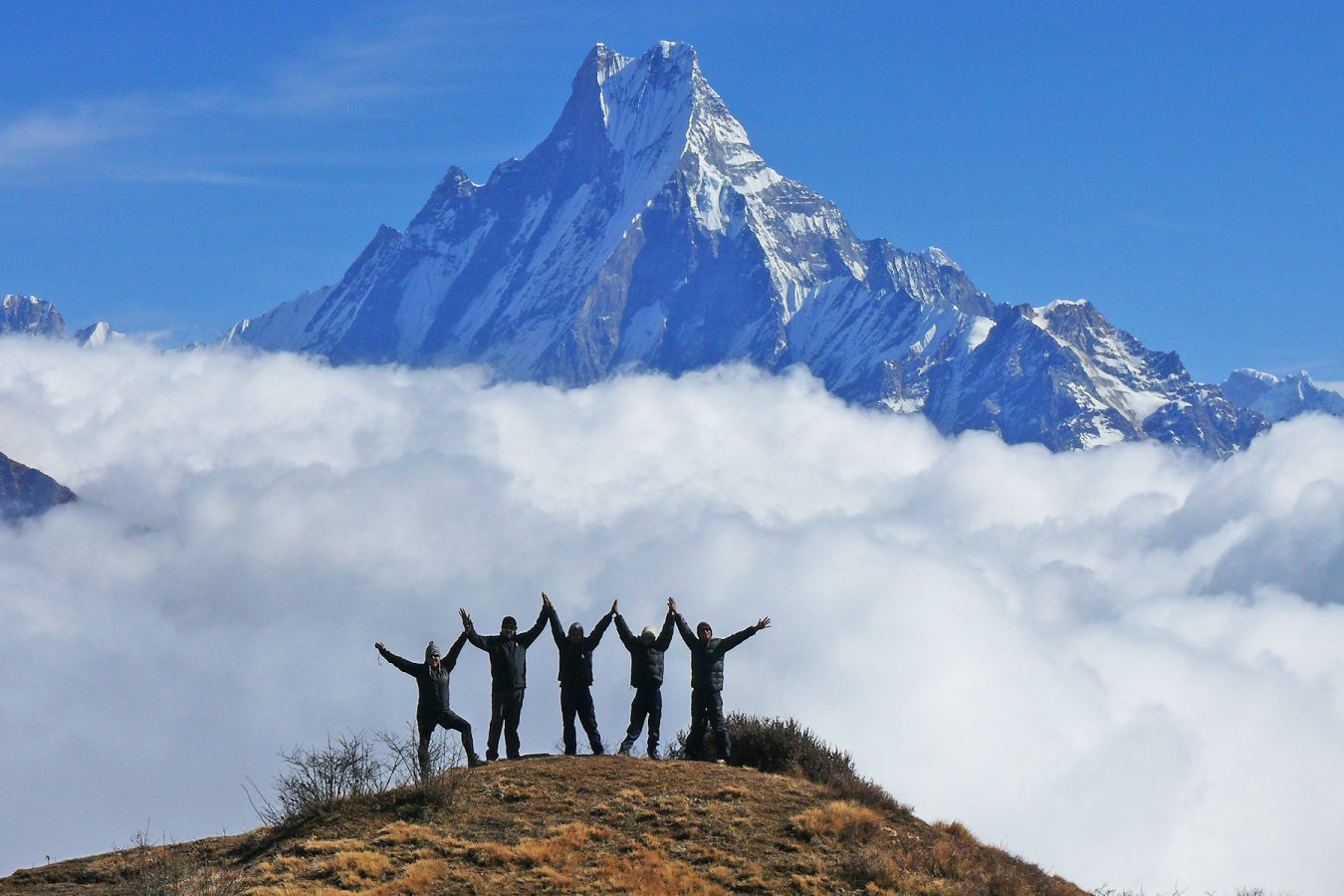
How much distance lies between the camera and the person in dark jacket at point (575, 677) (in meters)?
27.2

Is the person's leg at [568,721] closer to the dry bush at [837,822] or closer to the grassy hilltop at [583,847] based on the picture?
the grassy hilltop at [583,847]

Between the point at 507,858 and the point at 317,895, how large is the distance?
9.38 feet

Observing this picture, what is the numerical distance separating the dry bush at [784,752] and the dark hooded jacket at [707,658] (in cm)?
150

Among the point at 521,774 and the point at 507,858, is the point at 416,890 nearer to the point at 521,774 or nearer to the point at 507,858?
the point at 507,858

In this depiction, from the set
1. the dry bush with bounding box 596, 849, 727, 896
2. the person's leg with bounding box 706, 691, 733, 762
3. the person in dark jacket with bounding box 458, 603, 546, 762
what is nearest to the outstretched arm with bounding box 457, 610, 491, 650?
the person in dark jacket with bounding box 458, 603, 546, 762

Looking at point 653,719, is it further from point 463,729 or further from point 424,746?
point 424,746

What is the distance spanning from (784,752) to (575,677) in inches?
172

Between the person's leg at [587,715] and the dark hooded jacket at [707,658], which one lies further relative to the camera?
the person's leg at [587,715]

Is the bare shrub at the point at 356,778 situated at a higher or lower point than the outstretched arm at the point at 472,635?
lower

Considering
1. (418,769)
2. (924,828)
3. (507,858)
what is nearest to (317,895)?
(507,858)

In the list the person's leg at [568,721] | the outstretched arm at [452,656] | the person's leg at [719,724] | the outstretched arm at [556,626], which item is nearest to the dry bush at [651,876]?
the person's leg at [719,724]

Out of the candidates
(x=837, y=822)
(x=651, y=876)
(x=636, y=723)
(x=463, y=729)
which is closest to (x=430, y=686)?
(x=463, y=729)

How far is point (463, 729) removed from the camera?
25.9 m

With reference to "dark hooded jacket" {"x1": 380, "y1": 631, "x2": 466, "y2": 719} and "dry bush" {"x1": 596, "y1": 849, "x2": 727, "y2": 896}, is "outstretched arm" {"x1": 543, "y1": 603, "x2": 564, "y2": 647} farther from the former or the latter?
"dry bush" {"x1": 596, "y1": 849, "x2": 727, "y2": 896}
